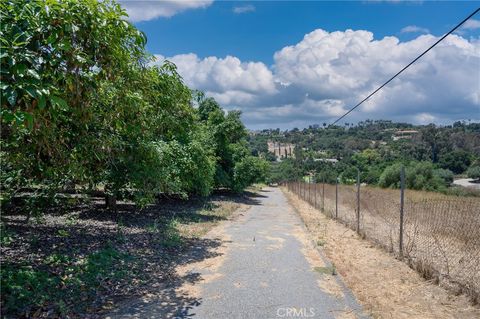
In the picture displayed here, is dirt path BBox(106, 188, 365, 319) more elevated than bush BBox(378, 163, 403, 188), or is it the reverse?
bush BBox(378, 163, 403, 188)

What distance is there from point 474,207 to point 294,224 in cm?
931

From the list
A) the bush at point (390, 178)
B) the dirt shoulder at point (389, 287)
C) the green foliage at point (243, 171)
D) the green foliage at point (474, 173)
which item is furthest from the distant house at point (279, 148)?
the dirt shoulder at point (389, 287)

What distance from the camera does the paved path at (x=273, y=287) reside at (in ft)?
17.4

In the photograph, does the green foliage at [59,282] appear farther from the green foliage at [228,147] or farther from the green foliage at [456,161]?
the green foliage at [228,147]

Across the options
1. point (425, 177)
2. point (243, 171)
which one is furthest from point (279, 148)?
point (425, 177)

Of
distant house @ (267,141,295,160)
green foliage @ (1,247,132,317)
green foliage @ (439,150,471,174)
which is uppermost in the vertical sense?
distant house @ (267,141,295,160)


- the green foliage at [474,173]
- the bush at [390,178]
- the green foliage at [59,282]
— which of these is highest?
the green foliage at [474,173]

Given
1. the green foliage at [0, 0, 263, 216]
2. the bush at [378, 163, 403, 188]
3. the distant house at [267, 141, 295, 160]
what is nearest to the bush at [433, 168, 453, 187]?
the bush at [378, 163, 403, 188]

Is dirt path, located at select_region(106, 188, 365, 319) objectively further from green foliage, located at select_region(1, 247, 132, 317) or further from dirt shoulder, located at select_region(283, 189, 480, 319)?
green foliage, located at select_region(1, 247, 132, 317)

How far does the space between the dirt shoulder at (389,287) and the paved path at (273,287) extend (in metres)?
0.27

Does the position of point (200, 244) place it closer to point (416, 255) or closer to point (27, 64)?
point (416, 255)

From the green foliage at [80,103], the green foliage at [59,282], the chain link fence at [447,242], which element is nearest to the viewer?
the green foliage at [80,103]

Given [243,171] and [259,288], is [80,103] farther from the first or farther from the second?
[243,171]

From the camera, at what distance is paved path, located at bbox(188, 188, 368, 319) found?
531cm
